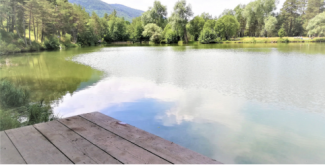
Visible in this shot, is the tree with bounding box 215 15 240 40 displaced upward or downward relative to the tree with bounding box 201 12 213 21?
downward

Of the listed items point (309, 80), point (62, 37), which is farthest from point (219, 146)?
point (62, 37)

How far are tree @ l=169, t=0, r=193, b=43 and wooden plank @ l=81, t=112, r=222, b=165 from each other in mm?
43912

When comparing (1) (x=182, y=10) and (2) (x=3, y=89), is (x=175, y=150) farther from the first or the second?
(1) (x=182, y=10)

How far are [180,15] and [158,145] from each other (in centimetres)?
4528

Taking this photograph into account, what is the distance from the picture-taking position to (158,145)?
1666 mm

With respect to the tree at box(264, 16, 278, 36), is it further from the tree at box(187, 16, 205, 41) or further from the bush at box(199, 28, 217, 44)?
the tree at box(187, 16, 205, 41)

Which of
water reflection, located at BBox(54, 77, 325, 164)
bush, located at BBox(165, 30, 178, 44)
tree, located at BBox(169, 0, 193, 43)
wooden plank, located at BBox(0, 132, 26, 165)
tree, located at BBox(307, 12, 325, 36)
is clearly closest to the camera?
wooden plank, located at BBox(0, 132, 26, 165)

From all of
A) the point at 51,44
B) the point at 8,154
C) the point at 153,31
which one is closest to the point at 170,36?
the point at 153,31

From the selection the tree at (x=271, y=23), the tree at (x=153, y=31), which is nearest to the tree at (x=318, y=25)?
the tree at (x=271, y=23)

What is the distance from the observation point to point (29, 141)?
175cm

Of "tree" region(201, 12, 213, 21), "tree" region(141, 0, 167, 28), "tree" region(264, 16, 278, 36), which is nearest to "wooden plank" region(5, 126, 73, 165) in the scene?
"tree" region(141, 0, 167, 28)

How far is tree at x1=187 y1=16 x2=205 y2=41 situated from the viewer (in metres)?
47.7

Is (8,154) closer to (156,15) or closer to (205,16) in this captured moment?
(156,15)

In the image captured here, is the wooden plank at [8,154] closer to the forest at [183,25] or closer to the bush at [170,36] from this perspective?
the forest at [183,25]
